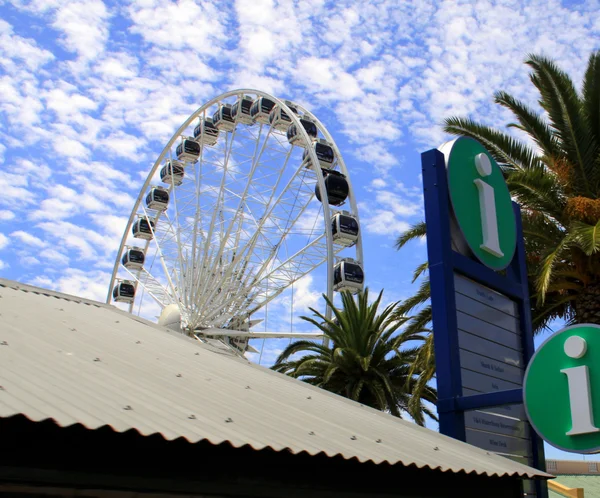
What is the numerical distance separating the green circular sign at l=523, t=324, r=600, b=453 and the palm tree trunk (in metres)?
7.42

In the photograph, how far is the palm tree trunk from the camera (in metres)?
15.1

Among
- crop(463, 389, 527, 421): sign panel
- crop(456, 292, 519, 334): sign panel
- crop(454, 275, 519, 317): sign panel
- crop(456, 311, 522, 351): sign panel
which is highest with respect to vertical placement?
crop(454, 275, 519, 317): sign panel

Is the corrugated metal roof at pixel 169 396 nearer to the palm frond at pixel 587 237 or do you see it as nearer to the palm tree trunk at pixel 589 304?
the palm frond at pixel 587 237

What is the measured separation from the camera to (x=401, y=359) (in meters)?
26.0

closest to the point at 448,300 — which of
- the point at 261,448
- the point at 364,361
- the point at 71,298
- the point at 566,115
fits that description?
the point at 71,298

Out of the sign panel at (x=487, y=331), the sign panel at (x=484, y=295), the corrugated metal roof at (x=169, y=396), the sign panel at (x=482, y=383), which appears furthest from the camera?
the sign panel at (x=484, y=295)

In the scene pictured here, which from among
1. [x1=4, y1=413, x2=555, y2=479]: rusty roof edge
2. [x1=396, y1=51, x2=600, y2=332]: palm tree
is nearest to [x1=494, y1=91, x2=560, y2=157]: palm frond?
[x1=396, y1=51, x2=600, y2=332]: palm tree

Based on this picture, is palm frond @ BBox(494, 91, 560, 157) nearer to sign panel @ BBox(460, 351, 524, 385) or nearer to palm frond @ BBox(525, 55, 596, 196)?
palm frond @ BBox(525, 55, 596, 196)

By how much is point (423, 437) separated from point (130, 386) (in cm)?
331

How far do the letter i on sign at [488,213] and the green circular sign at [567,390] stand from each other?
6.25ft

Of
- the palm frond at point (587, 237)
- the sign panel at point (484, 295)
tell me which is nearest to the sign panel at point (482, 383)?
the sign panel at point (484, 295)

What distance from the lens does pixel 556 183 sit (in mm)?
16094

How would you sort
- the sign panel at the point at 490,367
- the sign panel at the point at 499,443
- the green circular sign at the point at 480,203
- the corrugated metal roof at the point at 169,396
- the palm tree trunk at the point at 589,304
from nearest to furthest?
the corrugated metal roof at the point at 169,396 < the sign panel at the point at 499,443 < the sign panel at the point at 490,367 < the green circular sign at the point at 480,203 < the palm tree trunk at the point at 589,304

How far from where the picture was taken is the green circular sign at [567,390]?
7770 millimetres
